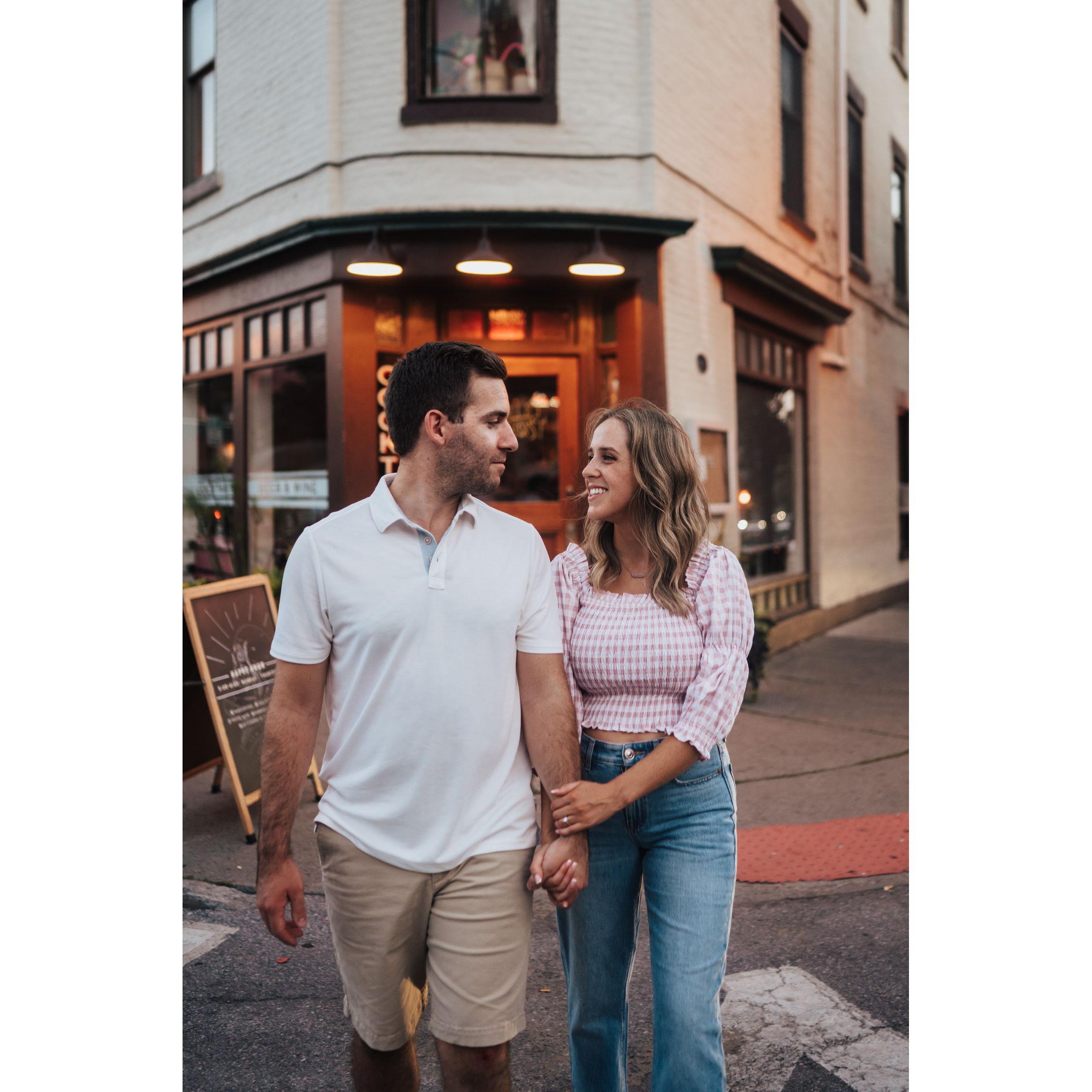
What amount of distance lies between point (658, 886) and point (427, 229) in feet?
19.0

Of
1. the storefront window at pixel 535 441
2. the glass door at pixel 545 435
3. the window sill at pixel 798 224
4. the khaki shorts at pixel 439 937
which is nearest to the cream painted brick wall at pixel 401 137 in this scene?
the glass door at pixel 545 435

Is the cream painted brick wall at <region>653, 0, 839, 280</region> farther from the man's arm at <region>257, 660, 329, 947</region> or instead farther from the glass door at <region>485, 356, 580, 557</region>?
the man's arm at <region>257, 660, 329, 947</region>

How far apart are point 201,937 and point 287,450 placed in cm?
453

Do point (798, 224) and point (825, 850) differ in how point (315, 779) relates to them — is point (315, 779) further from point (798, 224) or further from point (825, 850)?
point (798, 224)

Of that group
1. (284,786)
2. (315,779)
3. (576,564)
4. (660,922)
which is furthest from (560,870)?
(315,779)

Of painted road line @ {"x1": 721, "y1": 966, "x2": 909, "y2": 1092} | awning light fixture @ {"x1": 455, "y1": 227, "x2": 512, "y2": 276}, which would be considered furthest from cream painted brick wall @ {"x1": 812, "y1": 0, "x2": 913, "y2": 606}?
painted road line @ {"x1": 721, "y1": 966, "x2": 909, "y2": 1092}

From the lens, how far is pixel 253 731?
4676 mm

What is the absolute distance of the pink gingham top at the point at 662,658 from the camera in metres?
2.25

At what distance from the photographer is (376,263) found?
696 centimetres

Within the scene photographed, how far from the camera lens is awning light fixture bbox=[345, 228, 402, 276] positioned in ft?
22.8

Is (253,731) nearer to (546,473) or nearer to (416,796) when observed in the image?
(416,796)

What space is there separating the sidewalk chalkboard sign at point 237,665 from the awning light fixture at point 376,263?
290cm

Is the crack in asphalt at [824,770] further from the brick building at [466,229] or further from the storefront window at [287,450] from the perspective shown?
the storefront window at [287,450]

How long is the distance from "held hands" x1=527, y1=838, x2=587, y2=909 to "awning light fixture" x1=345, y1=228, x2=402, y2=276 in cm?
550
